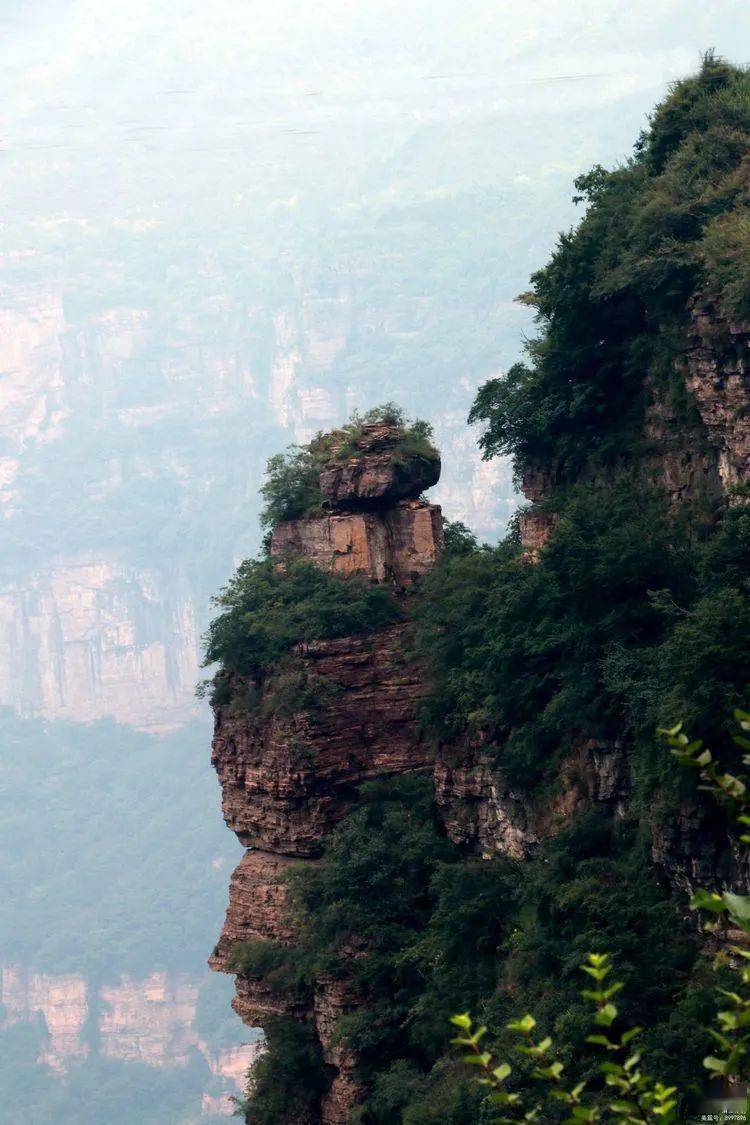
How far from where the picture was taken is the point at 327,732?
45969 mm

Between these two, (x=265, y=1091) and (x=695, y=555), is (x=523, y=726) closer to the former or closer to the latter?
(x=695, y=555)

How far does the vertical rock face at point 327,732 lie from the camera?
151ft

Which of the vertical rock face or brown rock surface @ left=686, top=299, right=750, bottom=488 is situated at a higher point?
brown rock surface @ left=686, top=299, right=750, bottom=488

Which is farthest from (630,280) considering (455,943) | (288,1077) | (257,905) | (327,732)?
(288,1077)

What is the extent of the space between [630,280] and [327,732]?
1208 centimetres

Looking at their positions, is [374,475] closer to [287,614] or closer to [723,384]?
[287,614]

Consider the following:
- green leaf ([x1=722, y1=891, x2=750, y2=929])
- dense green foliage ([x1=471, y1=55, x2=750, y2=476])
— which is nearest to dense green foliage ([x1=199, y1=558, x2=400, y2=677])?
dense green foliage ([x1=471, y1=55, x2=750, y2=476])

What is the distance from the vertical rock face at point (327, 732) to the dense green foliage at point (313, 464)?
456 mm

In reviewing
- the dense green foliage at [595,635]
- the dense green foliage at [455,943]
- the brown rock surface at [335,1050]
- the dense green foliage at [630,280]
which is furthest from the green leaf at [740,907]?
the brown rock surface at [335,1050]

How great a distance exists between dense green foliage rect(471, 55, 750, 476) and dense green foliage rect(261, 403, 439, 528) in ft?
6.19

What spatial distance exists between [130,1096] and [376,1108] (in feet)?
536

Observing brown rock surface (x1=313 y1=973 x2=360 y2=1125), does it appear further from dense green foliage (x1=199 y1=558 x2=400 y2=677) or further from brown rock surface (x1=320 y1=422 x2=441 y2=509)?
brown rock surface (x1=320 y1=422 x2=441 y2=509)

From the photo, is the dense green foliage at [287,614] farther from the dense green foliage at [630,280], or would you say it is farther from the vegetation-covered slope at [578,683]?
the dense green foliage at [630,280]

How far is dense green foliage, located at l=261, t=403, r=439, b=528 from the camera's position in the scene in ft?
161
